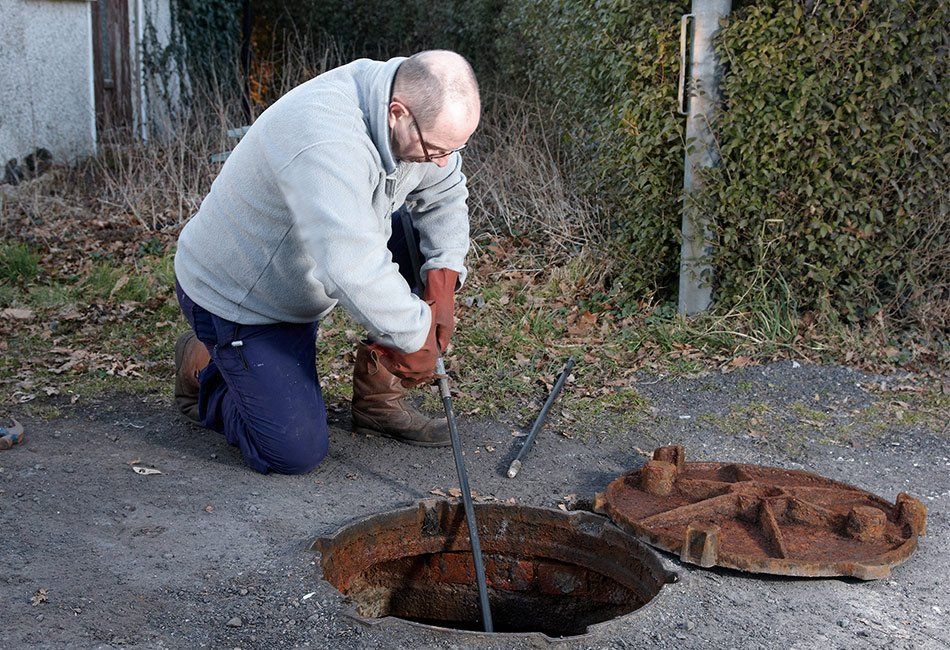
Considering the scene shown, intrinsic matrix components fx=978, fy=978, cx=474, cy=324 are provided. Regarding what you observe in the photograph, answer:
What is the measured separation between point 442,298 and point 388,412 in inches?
27.0

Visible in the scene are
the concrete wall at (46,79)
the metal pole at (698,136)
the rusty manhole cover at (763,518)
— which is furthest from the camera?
the concrete wall at (46,79)

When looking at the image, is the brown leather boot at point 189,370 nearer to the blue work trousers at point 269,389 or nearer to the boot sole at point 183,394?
the boot sole at point 183,394

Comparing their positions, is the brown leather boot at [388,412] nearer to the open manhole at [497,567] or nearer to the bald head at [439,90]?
the open manhole at [497,567]

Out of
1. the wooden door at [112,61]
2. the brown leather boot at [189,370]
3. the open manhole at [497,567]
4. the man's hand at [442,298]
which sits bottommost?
the open manhole at [497,567]

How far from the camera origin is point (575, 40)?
7082 mm

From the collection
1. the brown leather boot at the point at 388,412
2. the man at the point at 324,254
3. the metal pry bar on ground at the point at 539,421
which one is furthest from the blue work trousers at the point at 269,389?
the metal pry bar on ground at the point at 539,421

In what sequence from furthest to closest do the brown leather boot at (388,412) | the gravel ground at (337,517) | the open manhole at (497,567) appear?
the brown leather boot at (388,412)
the open manhole at (497,567)
the gravel ground at (337,517)

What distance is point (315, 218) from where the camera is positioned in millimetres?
3301

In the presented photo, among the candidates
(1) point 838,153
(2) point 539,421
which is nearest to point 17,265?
(2) point 539,421

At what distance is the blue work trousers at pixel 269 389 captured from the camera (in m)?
4.03

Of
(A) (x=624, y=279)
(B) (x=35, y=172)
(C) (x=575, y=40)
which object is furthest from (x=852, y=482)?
(B) (x=35, y=172)

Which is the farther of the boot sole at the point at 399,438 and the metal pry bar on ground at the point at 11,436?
the boot sole at the point at 399,438

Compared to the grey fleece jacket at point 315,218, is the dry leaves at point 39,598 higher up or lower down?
lower down

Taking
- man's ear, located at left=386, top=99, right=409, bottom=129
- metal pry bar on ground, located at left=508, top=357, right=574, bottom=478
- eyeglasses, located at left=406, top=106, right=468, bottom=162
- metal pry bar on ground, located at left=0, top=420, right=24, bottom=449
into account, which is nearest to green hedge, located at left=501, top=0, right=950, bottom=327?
metal pry bar on ground, located at left=508, top=357, right=574, bottom=478
